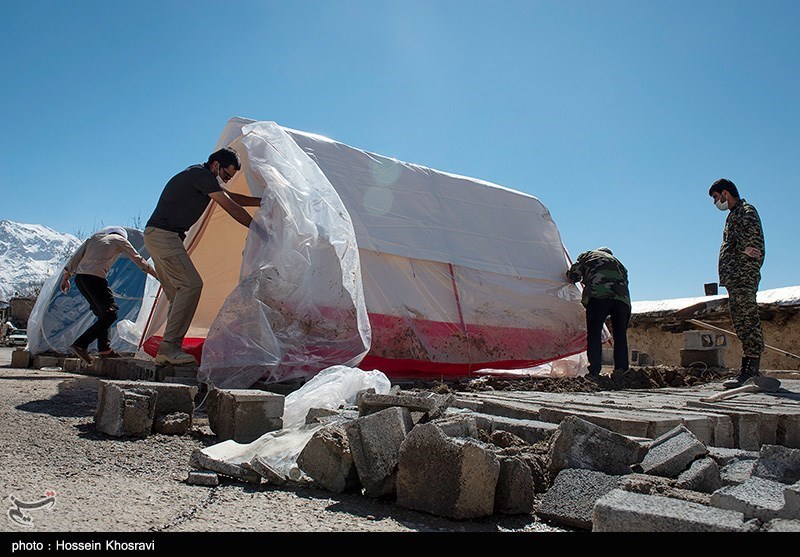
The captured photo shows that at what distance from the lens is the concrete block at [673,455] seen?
2.07 meters

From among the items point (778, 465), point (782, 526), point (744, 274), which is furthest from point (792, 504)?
point (744, 274)

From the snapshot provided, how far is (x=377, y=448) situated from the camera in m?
2.08

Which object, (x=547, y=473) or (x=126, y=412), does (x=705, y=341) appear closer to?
(x=547, y=473)

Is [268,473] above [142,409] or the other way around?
the other way around

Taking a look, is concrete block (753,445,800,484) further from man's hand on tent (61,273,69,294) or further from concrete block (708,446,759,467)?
man's hand on tent (61,273,69,294)

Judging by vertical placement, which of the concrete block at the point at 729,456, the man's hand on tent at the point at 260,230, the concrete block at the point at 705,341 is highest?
the man's hand on tent at the point at 260,230

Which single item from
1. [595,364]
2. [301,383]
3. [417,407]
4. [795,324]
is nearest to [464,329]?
[595,364]

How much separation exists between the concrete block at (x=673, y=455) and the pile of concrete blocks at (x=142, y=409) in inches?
86.4

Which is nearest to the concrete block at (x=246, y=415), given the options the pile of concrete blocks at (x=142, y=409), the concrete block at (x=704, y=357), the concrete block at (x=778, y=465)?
the pile of concrete blocks at (x=142, y=409)

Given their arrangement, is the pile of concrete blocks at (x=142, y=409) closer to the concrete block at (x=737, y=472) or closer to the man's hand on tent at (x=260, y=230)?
the man's hand on tent at (x=260, y=230)

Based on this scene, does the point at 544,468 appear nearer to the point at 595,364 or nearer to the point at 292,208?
the point at 292,208
